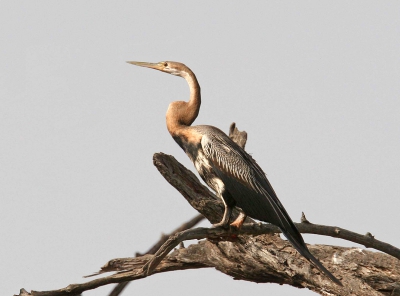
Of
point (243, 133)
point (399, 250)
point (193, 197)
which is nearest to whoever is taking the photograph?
point (399, 250)

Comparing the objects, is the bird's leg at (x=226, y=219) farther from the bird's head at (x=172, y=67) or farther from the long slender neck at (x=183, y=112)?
the bird's head at (x=172, y=67)

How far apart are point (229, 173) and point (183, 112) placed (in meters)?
0.90

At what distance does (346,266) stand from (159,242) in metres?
2.45

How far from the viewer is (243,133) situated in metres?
8.87

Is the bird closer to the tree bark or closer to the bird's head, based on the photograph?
the tree bark

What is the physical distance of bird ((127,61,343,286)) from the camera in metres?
6.77

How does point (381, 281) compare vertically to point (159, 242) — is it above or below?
below

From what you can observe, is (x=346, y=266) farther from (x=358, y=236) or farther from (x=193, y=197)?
(x=193, y=197)

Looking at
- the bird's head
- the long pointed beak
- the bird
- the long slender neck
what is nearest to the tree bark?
the bird

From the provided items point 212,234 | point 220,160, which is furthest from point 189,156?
point 212,234

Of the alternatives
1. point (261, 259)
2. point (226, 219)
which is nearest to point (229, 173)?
point (226, 219)

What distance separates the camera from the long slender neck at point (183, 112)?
7.51 m

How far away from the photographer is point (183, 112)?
24.9 ft

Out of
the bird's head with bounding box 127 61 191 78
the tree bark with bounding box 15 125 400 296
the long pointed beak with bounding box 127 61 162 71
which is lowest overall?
the tree bark with bounding box 15 125 400 296
